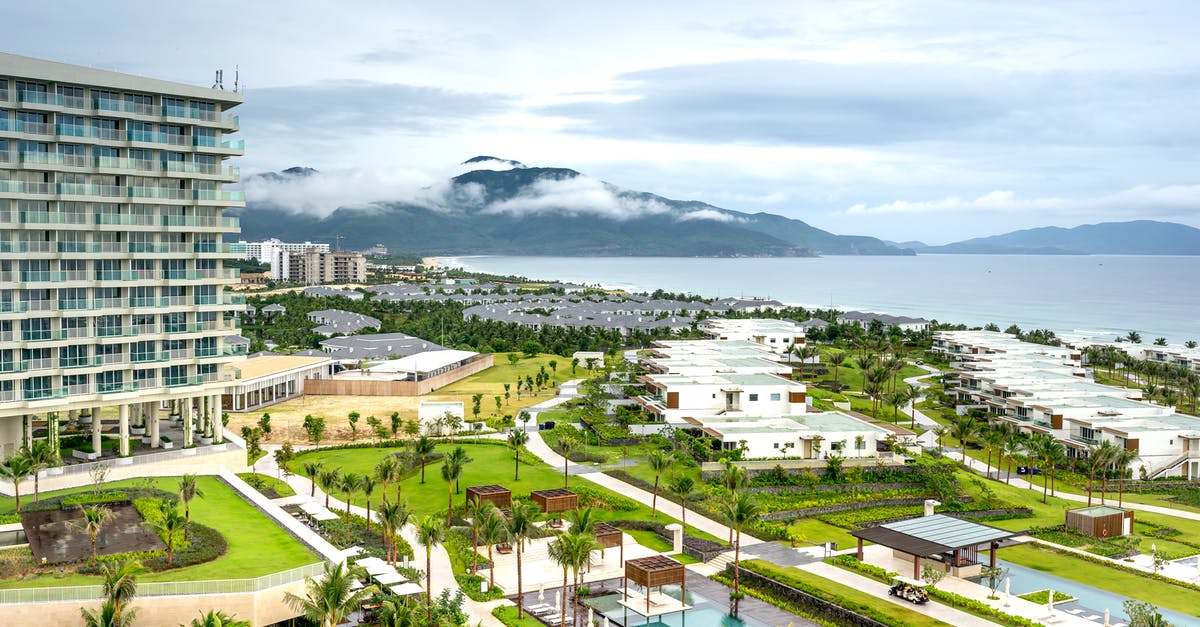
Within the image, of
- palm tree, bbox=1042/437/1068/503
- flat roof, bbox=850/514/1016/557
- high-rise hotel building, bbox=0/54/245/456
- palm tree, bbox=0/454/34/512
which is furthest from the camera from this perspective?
palm tree, bbox=1042/437/1068/503

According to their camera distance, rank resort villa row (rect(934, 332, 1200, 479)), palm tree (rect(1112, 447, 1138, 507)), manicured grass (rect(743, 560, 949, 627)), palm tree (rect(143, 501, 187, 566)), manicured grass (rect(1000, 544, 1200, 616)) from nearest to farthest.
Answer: palm tree (rect(143, 501, 187, 566))
manicured grass (rect(743, 560, 949, 627))
manicured grass (rect(1000, 544, 1200, 616))
palm tree (rect(1112, 447, 1138, 507))
resort villa row (rect(934, 332, 1200, 479))

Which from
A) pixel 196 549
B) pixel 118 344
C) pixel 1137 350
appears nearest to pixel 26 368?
pixel 118 344

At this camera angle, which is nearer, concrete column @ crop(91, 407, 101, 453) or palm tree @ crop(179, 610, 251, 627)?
palm tree @ crop(179, 610, 251, 627)

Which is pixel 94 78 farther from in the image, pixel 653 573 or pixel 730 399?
pixel 730 399

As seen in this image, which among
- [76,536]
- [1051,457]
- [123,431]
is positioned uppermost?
[123,431]

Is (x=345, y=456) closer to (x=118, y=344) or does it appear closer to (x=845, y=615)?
(x=118, y=344)

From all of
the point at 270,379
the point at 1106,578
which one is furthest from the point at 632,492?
the point at 270,379

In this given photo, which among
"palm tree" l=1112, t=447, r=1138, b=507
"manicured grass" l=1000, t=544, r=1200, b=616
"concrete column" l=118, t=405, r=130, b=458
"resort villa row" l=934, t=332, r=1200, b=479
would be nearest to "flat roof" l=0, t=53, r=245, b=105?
"concrete column" l=118, t=405, r=130, b=458

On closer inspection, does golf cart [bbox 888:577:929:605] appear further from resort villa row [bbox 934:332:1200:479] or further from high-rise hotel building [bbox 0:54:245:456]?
high-rise hotel building [bbox 0:54:245:456]
